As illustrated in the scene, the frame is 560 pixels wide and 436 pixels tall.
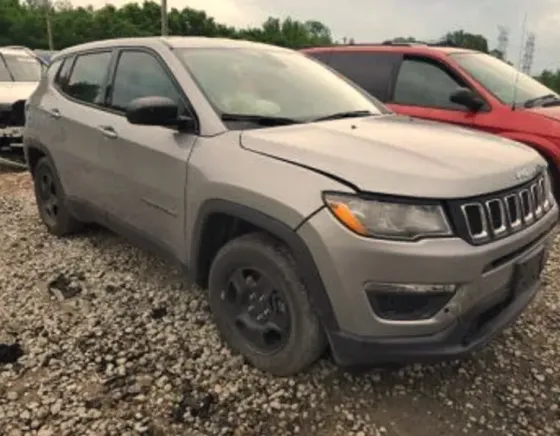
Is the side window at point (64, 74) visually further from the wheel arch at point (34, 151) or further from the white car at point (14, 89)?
the white car at point (14, 89)

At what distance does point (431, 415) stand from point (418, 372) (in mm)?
329

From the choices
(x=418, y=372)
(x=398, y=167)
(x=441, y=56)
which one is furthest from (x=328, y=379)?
(x=441, y=56)

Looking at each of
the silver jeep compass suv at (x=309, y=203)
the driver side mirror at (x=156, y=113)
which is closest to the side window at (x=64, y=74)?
the silver jeep compass suv at (x=309, y=203)

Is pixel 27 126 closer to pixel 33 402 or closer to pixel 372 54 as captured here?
pixel 33 402

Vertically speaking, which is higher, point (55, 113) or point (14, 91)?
point (55, 113)

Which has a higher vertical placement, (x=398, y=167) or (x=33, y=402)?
(x=398, y=167)

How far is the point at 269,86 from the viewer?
140 inches

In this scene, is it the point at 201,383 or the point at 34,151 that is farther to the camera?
the point at 34,151

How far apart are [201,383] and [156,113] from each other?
141 centimetres

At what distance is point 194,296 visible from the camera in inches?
155

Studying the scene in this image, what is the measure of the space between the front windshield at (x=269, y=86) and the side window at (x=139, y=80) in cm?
17

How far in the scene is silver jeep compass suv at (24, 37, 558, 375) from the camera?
8.05 ft

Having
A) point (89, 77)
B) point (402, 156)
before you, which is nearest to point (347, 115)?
point (402, 156)

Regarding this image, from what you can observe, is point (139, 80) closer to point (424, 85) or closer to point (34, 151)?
point (34, 151)
